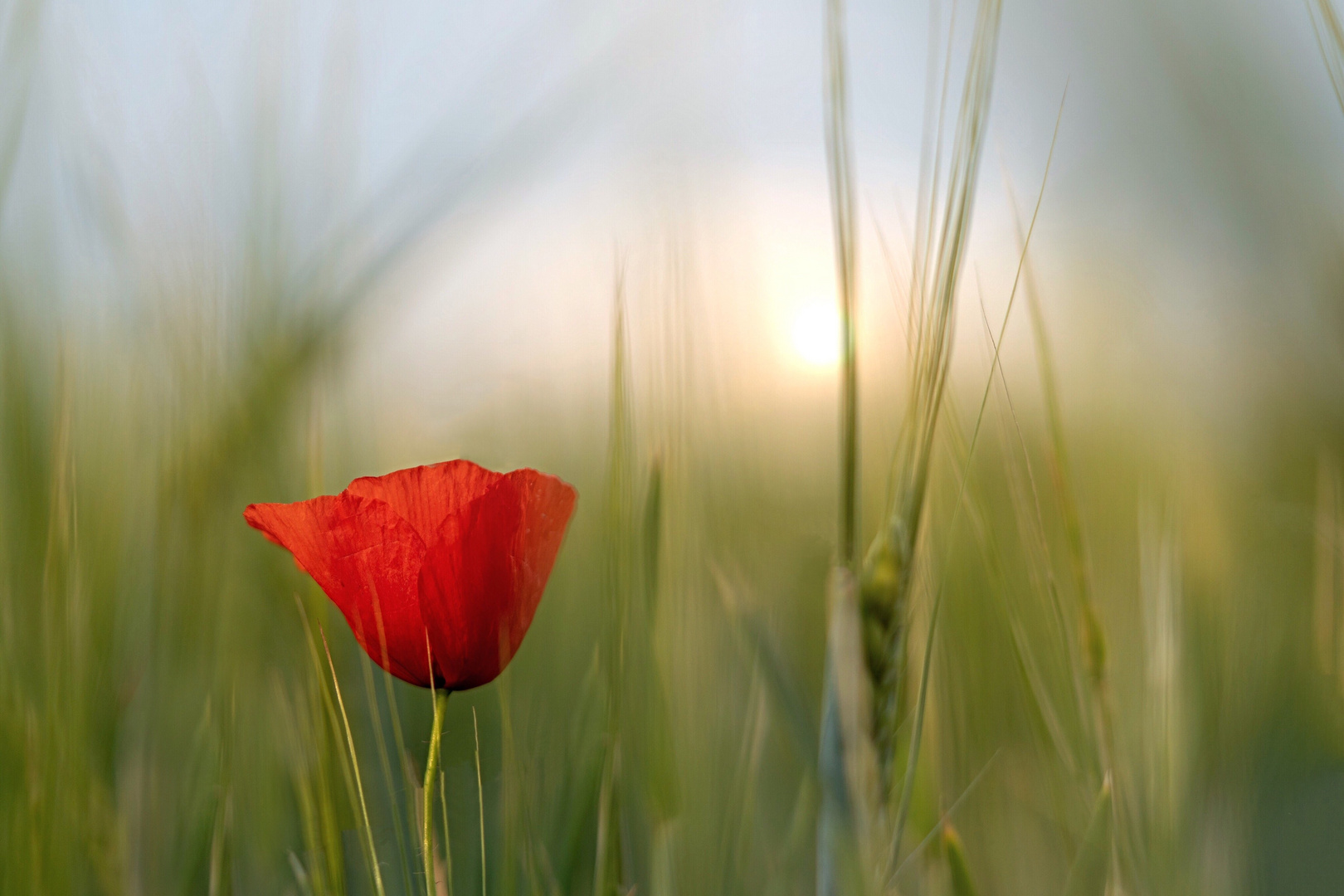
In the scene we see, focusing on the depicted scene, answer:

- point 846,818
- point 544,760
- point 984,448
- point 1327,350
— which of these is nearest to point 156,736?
point 544,760

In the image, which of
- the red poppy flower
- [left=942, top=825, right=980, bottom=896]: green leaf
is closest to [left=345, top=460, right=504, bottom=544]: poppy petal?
the red poppy flower

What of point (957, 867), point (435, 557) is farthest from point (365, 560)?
point (957, 867)

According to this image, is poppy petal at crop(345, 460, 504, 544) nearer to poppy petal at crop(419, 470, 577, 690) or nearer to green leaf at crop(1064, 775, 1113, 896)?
poppy petal at crop(419, 470, 577, 690)

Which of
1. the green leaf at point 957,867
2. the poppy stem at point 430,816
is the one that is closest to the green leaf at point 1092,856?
the green leaf at point 957,867

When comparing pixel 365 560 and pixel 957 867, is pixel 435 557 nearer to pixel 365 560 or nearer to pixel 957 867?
pixel 365 560

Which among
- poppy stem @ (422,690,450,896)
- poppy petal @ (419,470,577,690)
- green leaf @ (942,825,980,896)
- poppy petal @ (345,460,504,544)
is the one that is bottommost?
green leaf @ (942,825,980,896)

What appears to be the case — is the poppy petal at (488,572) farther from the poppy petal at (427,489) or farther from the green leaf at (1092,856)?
the green leaf at (1092,856)

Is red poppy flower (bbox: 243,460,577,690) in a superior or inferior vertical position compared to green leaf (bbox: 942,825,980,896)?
superior

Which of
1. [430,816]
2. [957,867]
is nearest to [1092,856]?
[957,867]
